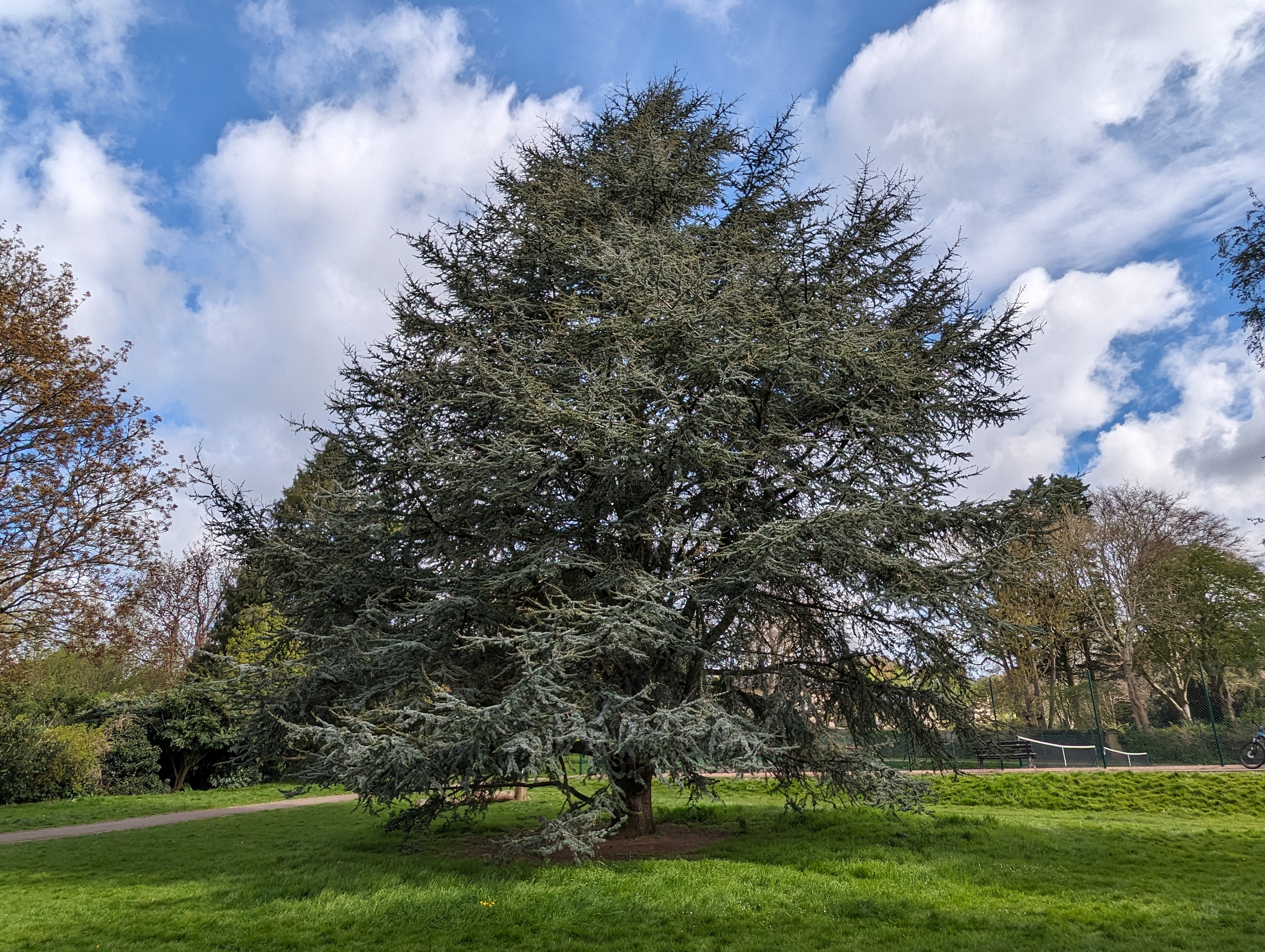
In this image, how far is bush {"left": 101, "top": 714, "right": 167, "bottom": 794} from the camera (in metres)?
18.6

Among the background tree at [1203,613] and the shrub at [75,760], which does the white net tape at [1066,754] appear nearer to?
the background tree at [1203,613]

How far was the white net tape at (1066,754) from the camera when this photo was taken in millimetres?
18906

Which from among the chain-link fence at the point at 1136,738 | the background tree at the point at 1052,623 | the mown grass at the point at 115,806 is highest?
the background tree at the point at 1052,623

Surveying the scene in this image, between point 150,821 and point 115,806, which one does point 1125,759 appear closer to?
point 150,821

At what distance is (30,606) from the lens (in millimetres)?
14008

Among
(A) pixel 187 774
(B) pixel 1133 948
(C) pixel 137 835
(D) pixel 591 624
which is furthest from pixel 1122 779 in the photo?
(A) pixel 187 774

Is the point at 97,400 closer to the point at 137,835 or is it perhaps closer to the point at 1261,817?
the point at 137,835

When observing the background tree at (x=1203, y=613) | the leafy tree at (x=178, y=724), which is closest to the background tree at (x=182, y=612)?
the leafy tree at (x=178, y=724)

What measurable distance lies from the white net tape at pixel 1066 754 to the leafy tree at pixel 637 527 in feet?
40.6

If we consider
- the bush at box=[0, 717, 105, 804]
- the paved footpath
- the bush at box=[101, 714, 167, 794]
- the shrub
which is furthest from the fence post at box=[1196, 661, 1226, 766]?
the bush at box=[0, 717, 105, 804]

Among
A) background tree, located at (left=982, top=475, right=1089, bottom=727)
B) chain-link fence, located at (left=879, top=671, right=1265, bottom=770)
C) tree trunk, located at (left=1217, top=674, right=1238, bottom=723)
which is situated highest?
background tree, located at (left=982, top=475, right=1089, bottom=727)

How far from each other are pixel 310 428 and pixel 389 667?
383 cm

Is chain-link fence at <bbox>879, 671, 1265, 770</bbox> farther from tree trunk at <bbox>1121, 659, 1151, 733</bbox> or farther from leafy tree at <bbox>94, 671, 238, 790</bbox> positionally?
leafy tree at <bbox>94, 671, 238, 790</bbox>

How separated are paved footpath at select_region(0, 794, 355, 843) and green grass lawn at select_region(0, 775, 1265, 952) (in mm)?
1305
